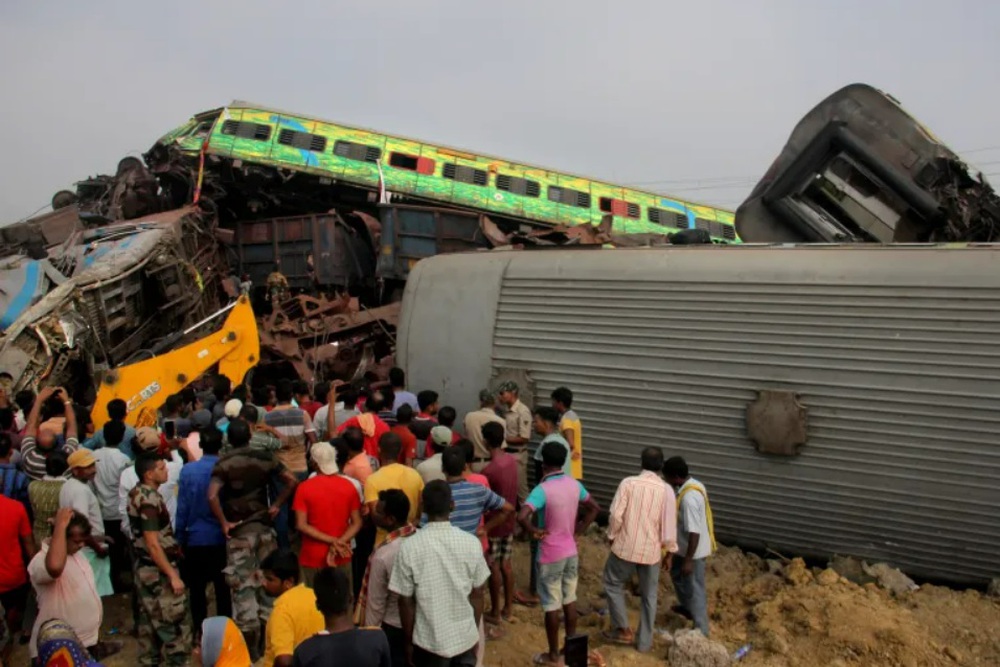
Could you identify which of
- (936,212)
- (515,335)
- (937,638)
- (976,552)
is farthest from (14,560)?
(936,212)

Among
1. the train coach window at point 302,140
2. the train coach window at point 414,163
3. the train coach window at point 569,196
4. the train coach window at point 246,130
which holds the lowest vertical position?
the train coach window at point 569,196

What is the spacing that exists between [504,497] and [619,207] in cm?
1529

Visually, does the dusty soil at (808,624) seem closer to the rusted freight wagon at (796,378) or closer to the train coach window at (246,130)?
the rusted freight wagon at (796,378)

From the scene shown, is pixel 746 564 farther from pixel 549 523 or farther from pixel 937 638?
pixel 549 523

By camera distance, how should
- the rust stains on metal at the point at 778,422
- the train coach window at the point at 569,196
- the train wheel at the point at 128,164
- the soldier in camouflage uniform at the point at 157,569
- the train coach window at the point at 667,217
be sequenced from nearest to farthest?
the soldier in camouflage uniform at the point at 157,569 → the rust stains on metal at the point at 778,422 → the train wheel at the point at 128,164 → the train coach window at the point at 569,196 → the train coach window at the point at 667,217

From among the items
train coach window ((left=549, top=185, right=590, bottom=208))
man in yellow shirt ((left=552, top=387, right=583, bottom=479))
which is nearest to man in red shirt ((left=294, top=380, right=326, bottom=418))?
man in yellow shirt ((left=552, top=387, right=583, bottom=479))

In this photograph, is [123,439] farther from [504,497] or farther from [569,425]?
[569,425]

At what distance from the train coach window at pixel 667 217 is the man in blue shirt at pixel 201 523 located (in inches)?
656

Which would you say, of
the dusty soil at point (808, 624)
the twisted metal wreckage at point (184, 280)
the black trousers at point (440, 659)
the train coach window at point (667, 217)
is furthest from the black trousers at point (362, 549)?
the train coach window at point (667, 217)

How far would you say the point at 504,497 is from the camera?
5590 mm

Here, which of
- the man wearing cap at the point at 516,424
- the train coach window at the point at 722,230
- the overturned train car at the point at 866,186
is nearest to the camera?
the man wearing cap at the point at 516,424

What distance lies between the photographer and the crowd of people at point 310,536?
3.85m

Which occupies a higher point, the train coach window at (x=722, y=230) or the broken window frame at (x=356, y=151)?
the broken window frame at (x=356, y=151)

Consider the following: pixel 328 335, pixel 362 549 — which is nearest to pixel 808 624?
pixel 362 549
